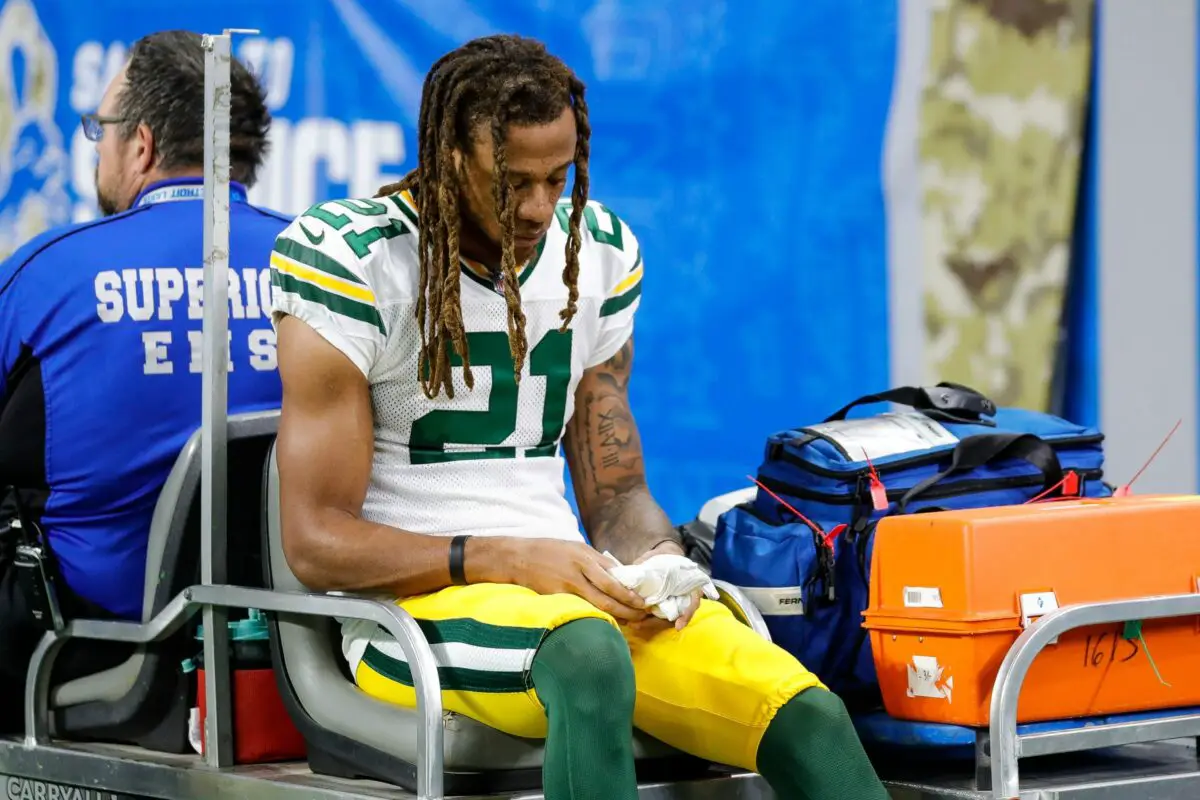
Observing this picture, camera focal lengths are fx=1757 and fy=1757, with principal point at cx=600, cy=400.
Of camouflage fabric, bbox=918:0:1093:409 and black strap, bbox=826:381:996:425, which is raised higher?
camouflage fabric, bbox=918:0:1093:409

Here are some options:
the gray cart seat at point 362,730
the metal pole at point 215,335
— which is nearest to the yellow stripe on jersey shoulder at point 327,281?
the metal pole at point 215,335

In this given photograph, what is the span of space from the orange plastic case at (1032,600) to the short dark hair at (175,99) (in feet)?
4.61

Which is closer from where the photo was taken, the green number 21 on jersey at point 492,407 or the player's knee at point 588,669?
the player's knee at point 588,669

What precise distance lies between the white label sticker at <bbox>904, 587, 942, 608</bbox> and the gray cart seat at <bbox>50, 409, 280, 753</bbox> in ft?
3.33

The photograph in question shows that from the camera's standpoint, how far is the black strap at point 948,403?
3.00 meters

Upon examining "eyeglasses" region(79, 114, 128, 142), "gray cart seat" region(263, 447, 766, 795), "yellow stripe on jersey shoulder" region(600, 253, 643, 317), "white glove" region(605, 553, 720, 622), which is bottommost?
"gray cart seat" region(263, 447, 766, 795)

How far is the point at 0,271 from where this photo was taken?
9.81ft

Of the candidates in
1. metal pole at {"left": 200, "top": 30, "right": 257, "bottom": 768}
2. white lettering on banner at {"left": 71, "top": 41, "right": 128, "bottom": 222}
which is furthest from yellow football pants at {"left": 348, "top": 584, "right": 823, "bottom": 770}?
white lettering on banner at {"left": 71, "top": 41, "right": 128, "bottom": 222}

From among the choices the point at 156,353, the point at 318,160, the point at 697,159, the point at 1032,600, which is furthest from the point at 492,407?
the point at 697,159

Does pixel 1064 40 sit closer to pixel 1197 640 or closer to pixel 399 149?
pixel 399 149

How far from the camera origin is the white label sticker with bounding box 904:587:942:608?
2500mm

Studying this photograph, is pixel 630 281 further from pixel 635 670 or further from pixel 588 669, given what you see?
pixel 588 669

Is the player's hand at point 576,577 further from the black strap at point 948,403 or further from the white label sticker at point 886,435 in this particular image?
the black strap at point 948,403

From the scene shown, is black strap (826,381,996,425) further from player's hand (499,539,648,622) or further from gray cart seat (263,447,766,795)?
player's hand (499,539,648,622)
